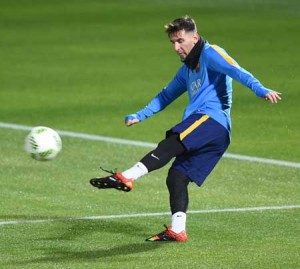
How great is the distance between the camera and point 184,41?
1262 cm

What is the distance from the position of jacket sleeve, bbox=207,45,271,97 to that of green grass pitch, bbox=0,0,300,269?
4.89ft

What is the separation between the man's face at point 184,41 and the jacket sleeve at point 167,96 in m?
0.51

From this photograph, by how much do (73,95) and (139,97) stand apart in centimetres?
124

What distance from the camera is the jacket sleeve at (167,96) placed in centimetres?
1318

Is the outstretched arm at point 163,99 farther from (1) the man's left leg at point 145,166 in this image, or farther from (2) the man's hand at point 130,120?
(1) the man's left leg at point 145,166

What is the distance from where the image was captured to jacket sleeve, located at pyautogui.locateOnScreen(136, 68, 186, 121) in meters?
13.2

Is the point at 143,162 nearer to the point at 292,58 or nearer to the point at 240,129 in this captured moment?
the point at 240,129

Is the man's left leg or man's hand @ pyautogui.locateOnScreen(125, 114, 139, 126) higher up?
man's hand @ pyautogui.locateOnScreen(125, 114, 139, 126)

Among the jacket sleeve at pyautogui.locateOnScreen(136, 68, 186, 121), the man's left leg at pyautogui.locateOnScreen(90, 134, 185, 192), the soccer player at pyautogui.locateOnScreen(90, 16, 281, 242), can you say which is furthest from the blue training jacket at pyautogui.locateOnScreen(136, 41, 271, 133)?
the man's left leg at pyautogui.locateOnScreen(90, 134, 185, 192)

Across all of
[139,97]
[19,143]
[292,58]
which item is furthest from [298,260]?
[292,58]

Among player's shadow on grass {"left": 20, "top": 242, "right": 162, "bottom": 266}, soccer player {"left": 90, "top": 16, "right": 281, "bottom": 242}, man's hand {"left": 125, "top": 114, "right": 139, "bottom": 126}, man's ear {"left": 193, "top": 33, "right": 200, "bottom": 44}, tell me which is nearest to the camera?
player's shadow on grass {"left": 20, "top": 242, "right": 162, "bottom": 266}

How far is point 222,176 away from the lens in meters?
16.6

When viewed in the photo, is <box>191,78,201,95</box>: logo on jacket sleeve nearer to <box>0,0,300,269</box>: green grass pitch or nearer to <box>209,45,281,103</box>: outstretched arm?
<box>209,45,281,103</box>: outstretched arm

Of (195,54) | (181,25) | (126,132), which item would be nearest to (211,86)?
(195,54)
